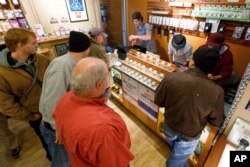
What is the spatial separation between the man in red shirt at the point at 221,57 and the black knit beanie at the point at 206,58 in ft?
3.10

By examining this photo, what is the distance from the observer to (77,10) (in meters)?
3.94

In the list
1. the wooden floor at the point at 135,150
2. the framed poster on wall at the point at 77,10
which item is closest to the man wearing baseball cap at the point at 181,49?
the wooden floor at the point at 135,150

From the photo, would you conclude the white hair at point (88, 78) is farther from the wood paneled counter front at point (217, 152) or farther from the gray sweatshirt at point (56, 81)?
the wood paneled counter front at point (217, 152)

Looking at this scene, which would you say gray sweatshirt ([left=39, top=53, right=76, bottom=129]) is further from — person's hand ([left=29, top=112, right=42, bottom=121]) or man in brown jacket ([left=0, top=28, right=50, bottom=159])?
person's hand ([left=29, top=112, right=42, bottom=121])

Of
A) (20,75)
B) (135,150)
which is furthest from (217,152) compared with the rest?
(20,75)

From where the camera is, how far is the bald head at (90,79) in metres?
0.82

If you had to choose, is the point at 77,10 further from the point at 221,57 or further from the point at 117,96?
the point at 221,57

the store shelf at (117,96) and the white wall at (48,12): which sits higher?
the white wall at (48,12)

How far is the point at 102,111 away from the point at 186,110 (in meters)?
0.81

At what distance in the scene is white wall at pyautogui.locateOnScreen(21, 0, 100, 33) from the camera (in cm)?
340

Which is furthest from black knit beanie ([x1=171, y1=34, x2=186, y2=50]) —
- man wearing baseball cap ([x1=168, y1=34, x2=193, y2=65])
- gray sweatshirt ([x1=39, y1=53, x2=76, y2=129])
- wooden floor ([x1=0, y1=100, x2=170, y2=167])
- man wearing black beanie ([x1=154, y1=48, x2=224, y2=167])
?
gray sweatshirt ([x1=39, y1=53, x2=76, y2=129])

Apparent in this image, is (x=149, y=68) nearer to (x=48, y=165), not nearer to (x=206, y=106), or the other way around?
(x=206, y=106)

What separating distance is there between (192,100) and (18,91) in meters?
1.68

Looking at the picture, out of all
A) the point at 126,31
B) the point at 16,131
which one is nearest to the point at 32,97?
the point at 16,131
